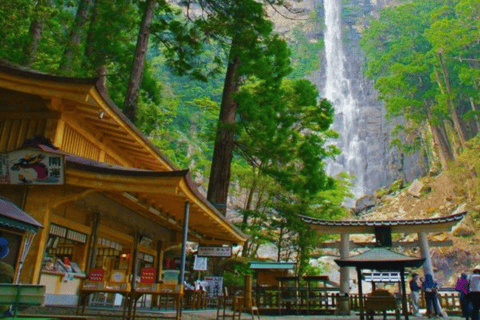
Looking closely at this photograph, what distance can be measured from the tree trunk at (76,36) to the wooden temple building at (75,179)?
4.38m

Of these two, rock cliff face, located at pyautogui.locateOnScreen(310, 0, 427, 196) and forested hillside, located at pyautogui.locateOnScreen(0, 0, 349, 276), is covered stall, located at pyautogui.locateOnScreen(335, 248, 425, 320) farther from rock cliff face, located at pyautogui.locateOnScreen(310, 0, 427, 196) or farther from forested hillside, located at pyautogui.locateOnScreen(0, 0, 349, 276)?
rock cliff face, located at pyautogui.locateOnScreen(310, 0, 427, 196)

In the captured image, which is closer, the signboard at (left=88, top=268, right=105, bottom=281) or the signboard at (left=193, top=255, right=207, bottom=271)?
the signboard at (left=88, top=268, right=105, bottom=281)

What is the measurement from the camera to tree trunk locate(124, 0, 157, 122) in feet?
34.2

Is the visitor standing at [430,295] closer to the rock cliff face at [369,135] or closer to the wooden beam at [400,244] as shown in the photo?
the wooden beam at [400,244]

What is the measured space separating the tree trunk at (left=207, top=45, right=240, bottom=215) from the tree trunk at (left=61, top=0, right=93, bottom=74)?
4.68 m

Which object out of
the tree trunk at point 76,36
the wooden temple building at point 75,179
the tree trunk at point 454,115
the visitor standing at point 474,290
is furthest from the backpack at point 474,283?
the tree trunk at point 454,115

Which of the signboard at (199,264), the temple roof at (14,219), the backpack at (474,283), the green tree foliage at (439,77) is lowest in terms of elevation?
the backpack at (474,283)

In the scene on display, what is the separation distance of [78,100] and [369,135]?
41.6 metres

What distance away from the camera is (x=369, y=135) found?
44219 mm

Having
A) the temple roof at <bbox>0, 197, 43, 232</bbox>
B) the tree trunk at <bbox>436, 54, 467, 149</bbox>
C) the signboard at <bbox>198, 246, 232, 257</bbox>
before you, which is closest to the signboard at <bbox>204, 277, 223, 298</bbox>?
the signboard at <bbox>198, 246, 232, 257</bbox>

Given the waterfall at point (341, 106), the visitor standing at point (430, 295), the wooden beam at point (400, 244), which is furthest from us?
the waterfall at point (341, 106)

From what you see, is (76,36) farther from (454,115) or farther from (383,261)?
(454,115)

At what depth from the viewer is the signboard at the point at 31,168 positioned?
5676 mm

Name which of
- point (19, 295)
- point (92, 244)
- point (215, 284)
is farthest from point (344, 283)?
point (19, 295)
